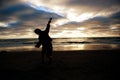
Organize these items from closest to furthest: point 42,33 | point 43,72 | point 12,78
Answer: point 12,78 → point 43,72 → point 42,33

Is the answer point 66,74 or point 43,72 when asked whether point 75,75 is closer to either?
point 66,74

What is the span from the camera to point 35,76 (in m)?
8.13

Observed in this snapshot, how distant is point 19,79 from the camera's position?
7688 millimetres

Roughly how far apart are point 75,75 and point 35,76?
1617mm

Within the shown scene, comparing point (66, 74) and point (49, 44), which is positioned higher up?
point (49, 44)

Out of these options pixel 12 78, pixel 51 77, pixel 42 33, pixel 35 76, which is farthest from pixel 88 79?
pixel 42 33

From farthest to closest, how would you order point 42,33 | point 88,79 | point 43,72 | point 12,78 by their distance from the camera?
1. point 42,33
2. point 43,72
3. point 12,78
4. point 88,79

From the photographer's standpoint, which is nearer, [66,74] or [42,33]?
[66,74]

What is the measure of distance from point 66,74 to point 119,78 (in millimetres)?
2127

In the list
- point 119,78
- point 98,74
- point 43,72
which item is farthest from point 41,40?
point 119,78

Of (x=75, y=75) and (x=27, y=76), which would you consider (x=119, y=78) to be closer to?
(x=75, y=75)

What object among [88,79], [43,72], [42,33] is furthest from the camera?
[42,33]

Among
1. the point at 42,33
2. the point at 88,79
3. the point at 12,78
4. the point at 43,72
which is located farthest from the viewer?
the point at 42,33

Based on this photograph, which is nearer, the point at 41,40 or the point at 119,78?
the point at 119,78
